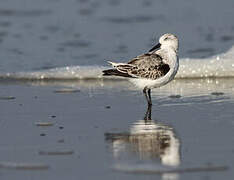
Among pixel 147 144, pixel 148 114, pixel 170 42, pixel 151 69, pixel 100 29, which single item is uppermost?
pixel 100 29

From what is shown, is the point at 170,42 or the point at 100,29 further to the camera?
the point at 100,29

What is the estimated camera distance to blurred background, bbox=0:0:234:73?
34.8ft

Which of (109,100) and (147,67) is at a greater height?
(147,67)

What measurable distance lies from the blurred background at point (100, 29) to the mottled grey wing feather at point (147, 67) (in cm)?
232

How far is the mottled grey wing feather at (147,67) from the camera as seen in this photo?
7586 millimetres

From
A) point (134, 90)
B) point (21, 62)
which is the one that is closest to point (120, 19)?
point (21, 62)

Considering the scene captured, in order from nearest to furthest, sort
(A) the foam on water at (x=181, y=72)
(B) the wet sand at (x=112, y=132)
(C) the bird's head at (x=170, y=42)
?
(B) the wet sand at (x=112, y=132) < (C) the bird's head at (x=170, y=42) < (A) the foam on water at (x=181, y=72)

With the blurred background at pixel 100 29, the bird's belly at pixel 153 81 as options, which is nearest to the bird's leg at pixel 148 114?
the bird's belly at pixel 153 81

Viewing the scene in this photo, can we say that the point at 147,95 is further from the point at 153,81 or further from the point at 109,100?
the point at 109,100

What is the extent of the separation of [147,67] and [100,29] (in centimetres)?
541

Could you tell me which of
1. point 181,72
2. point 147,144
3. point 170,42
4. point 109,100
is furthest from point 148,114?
point 181,72

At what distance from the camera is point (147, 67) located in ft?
25.1

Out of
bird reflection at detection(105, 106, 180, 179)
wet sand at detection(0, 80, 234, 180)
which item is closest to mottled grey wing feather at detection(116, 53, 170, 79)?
wet sand at detection(0, 80, 234, 180)

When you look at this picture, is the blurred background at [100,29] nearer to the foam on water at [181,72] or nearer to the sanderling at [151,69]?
the foam on water at [181,72]
